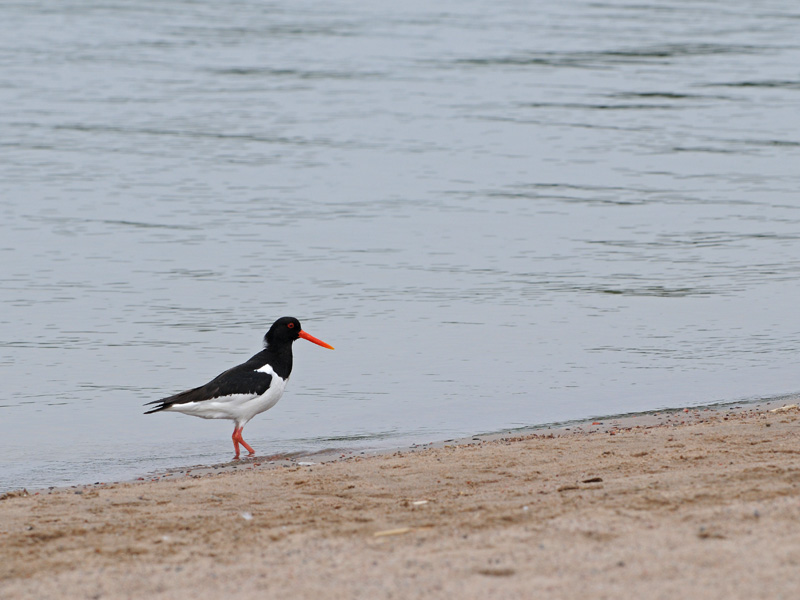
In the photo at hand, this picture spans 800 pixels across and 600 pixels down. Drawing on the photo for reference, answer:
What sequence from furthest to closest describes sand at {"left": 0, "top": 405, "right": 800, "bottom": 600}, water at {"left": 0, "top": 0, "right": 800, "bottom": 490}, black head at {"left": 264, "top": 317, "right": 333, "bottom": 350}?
water at {"left": 0, "top": 0, "right": 800, "bottom": 490}
black head at {"left": 264, "top": 317, "right": 333, "bottom": 350}
sand at {"left": 0, "top": 405, "right": 800, "bottom": 600}

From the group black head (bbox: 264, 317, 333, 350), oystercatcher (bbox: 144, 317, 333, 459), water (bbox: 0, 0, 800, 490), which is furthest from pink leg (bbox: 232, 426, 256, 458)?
black head (bbox: 264, 317, 333, 350)

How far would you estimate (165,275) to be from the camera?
15273 millimetres

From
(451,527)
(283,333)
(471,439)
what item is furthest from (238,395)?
(451,527)

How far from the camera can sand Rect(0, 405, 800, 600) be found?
4.79 metres

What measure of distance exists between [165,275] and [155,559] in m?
10.2

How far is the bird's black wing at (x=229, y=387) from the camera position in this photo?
927 cm

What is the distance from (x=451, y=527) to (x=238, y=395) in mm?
4032

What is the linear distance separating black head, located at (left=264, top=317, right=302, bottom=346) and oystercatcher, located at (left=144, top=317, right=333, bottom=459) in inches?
9.3

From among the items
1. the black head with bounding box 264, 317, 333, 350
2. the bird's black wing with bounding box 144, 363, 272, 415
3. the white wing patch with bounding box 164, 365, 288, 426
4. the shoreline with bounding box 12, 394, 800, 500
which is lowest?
the shoreline with bounding box 12, 394, 800, 500

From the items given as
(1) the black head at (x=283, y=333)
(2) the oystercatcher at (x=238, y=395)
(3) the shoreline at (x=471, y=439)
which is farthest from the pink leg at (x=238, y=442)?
(1) the black head at (x=283, y=333)

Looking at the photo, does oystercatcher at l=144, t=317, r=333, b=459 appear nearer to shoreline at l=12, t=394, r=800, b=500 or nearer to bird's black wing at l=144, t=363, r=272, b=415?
bird's black wing at l=144, t=363, r=272, b=415

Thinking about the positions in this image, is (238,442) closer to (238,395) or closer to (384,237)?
(238,395)

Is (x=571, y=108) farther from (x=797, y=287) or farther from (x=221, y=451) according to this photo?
→ (x=221, y=451)

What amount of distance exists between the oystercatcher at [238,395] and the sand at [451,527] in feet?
4.23
